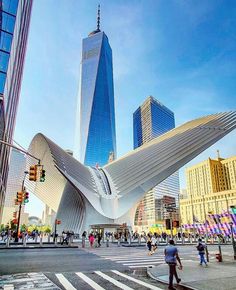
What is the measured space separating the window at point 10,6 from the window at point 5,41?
3.00 metres

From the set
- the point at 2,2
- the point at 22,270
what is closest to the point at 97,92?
the point at 2,2

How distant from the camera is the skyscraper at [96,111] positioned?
161 meters

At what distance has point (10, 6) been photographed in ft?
104

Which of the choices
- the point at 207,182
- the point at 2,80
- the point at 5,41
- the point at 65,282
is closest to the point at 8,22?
the point at 5,41

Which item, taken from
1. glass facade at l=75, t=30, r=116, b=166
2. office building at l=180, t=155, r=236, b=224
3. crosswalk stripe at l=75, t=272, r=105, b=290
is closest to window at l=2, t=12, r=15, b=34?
crosswalk stripe at l=75, t=272, r=105, b=290

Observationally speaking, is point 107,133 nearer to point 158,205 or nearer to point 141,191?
point 158,205

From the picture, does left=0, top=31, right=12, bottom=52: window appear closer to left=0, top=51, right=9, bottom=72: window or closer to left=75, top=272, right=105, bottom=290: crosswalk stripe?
left=0, top=51, right=9, bottom=72: window

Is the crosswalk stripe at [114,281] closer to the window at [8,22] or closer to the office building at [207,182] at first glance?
the window at [8,22]

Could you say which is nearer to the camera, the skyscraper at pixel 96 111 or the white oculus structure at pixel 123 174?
the white oculus structure at pixel 123 174

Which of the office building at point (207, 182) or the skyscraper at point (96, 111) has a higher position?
the skyscraper at point (96, 111)

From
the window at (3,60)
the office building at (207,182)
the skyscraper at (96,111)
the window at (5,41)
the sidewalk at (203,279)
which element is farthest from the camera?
the skyscraper at (96,111)

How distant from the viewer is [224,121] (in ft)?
139

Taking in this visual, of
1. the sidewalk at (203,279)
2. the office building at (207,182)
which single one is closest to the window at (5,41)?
the sidewalk at (203,279)

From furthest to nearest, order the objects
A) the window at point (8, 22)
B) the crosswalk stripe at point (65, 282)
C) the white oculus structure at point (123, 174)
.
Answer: the white oculus structure at point (123, 174), the window at point (8, 22), the crosswalk stripe at point (65, 282)
